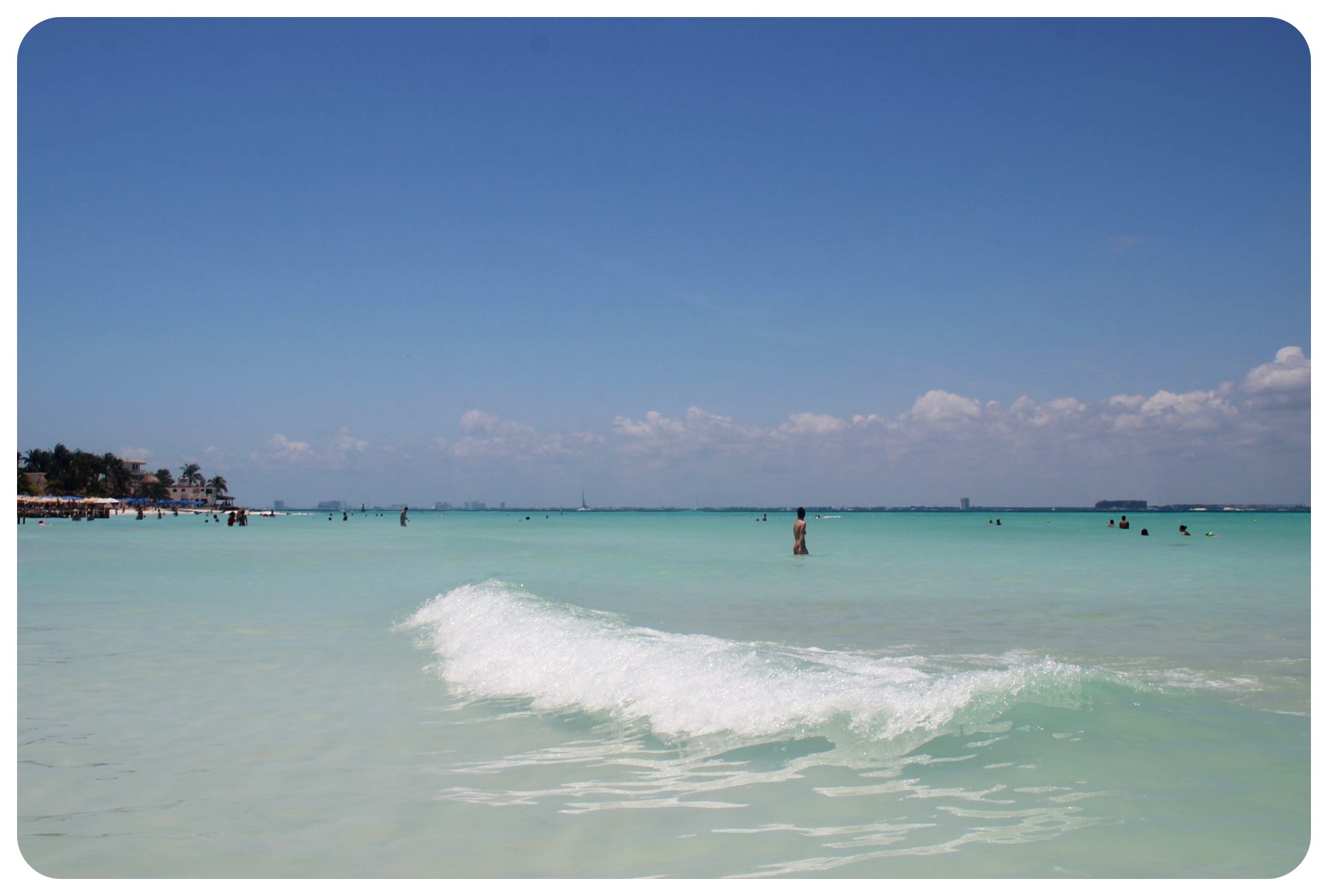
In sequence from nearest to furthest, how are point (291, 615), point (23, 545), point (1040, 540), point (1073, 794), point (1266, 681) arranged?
point (1073, 794), point (1266, 681), point (291, 615), point (23, 545), point (1040, 540)

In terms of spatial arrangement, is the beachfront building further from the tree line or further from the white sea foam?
the white sea foam

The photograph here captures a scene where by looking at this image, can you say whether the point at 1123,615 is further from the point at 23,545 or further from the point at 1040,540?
the point at 23,545

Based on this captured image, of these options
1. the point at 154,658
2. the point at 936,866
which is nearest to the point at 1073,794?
the point at 936,866

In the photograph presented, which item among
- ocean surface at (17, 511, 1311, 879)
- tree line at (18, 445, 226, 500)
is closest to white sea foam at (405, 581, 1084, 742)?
ocean surface at (17, 511, 1311, 879)

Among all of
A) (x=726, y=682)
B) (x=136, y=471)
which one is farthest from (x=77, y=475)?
(x=726, y=682)

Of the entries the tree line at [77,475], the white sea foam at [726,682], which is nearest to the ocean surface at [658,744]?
the white sea foam at [726,682]

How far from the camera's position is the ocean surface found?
469 cm

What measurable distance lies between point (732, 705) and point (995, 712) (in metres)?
2.04

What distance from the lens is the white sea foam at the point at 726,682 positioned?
273 inches

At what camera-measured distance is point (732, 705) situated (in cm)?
732

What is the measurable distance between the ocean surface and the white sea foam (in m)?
0.05

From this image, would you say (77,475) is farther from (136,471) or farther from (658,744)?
(658,744)

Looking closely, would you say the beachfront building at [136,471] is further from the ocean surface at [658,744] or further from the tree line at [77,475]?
the ocean surface at [658,744]

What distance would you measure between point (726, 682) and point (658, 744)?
152cm
